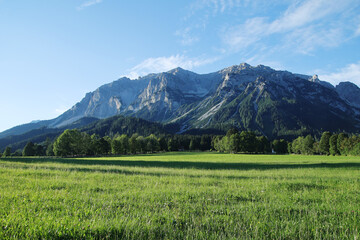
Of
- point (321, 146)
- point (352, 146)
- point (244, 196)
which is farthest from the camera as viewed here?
point (321, 146)

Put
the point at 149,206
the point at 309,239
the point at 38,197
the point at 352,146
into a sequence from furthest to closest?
the point at 352,146
the point at 38,197
the point at 149,206
the point at 309,239

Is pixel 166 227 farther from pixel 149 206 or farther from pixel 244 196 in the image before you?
pixel 244 196

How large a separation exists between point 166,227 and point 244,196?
539cm

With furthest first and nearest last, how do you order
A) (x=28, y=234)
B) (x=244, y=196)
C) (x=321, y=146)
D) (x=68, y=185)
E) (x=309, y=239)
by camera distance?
(x=321, y=146) → (x=68, y=185) → (x=244, y=196) → (x=309, y=239) → (x=28, y=234)

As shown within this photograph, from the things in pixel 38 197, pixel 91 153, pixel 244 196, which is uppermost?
pixel 38 197

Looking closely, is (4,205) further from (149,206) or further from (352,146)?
(352,146)

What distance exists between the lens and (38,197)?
8055 mm

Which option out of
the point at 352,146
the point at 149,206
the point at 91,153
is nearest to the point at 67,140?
the point at 91,153

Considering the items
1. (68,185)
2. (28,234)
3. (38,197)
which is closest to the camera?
(28,234)

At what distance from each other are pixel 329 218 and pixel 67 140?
337ft

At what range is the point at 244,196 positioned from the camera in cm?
940

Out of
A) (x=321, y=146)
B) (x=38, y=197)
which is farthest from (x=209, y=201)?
(x=321, y=146)

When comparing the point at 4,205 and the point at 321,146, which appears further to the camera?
the point at 321,146

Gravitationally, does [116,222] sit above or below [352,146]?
above
